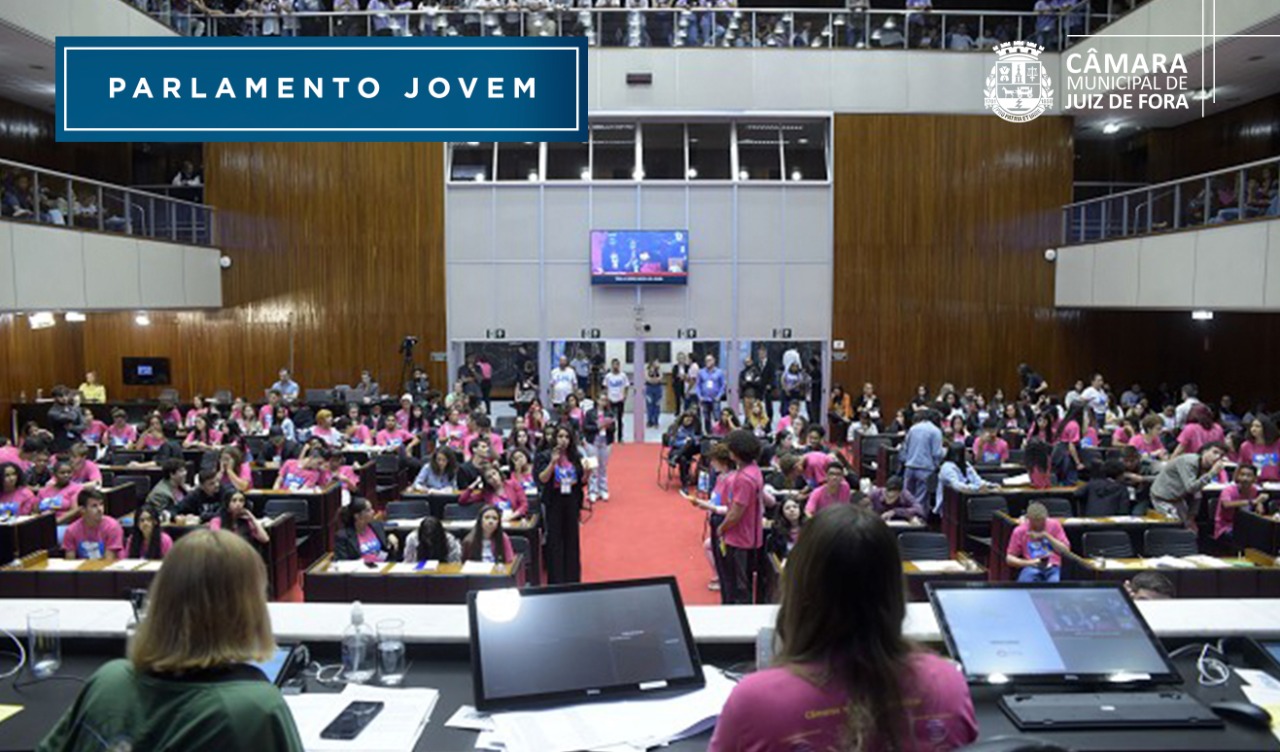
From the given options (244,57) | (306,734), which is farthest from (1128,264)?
(306,734)

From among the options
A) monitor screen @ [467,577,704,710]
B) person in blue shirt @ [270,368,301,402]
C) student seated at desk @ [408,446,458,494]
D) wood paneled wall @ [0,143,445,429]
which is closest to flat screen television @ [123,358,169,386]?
wood paneled wall @ [0,143,445,429]

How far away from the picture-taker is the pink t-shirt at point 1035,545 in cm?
741

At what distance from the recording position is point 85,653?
3027mm

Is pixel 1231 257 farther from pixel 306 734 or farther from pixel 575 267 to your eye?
pixel 306 734

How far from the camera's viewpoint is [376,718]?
99.3 inches

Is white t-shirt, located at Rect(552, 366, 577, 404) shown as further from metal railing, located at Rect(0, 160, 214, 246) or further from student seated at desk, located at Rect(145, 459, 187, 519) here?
student seated at desk, located at Rect(145, 459, 187, 519)

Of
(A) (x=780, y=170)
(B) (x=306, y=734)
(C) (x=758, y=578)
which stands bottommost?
(C) (x=758, y=578)

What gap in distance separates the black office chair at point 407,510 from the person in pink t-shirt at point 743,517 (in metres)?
3.20

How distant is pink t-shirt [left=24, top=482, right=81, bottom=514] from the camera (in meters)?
9.04

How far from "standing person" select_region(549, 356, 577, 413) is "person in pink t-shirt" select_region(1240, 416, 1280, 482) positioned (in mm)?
11199

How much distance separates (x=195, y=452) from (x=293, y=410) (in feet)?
11.7

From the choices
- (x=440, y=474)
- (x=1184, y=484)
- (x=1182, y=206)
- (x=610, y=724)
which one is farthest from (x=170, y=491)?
(x=1182, y=206)

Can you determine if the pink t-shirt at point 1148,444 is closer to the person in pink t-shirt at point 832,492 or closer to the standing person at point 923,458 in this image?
the standing person at point 923,458

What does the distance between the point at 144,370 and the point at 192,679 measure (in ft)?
65.8
